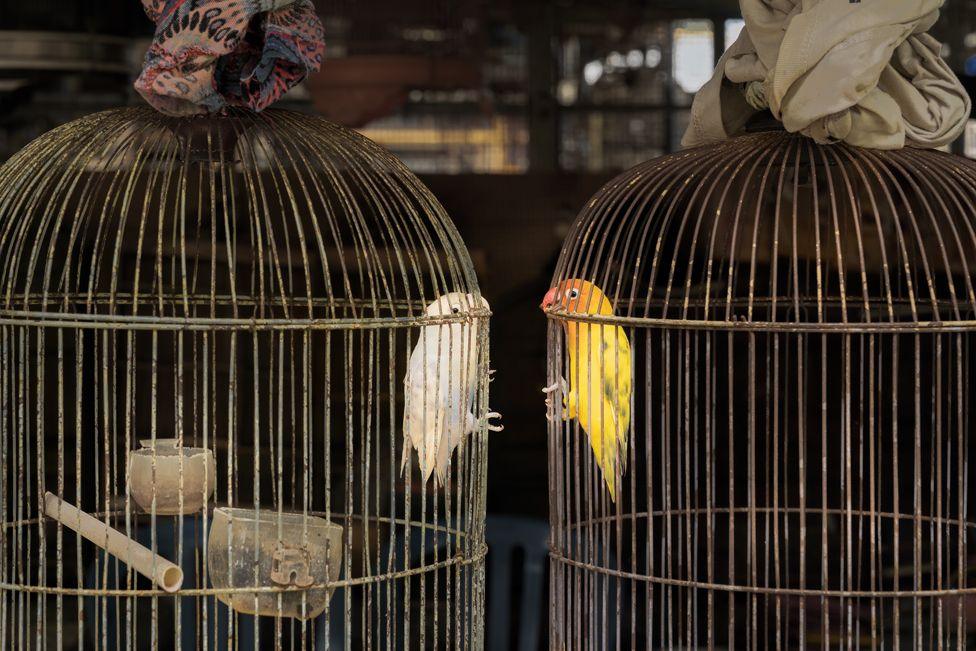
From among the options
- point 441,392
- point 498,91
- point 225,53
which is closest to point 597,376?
point 441,392

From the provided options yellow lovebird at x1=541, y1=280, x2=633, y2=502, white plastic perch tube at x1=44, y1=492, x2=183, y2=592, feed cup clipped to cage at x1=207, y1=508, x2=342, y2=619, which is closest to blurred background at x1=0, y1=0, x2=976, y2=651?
yellow lovebird at x1=541, y1=280, x2=633, y2=502

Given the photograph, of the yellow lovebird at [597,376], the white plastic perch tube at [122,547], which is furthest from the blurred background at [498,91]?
the white plastic perch tube at [122,547]

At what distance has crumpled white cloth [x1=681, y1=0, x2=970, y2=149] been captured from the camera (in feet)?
5.35

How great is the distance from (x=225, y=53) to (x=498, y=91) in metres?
1.09

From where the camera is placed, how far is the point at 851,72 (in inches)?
64.1

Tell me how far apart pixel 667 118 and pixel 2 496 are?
1468 millimetres

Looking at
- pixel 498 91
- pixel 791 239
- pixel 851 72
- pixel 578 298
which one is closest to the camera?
pixel 851 72

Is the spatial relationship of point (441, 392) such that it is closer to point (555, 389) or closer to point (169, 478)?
point (555, 389)

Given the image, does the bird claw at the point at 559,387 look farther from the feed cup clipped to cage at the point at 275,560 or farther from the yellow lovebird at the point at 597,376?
the feed cup clipped to cage at the point at 275,560

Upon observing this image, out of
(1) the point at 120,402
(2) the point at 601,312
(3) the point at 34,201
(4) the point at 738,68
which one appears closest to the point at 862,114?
(4) the point at 738,68

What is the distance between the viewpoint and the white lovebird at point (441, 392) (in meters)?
1.78

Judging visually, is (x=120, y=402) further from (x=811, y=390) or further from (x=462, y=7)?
(x=811, y=390)

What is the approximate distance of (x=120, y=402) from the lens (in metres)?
2.91

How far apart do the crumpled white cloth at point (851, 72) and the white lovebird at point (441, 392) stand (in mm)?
452
